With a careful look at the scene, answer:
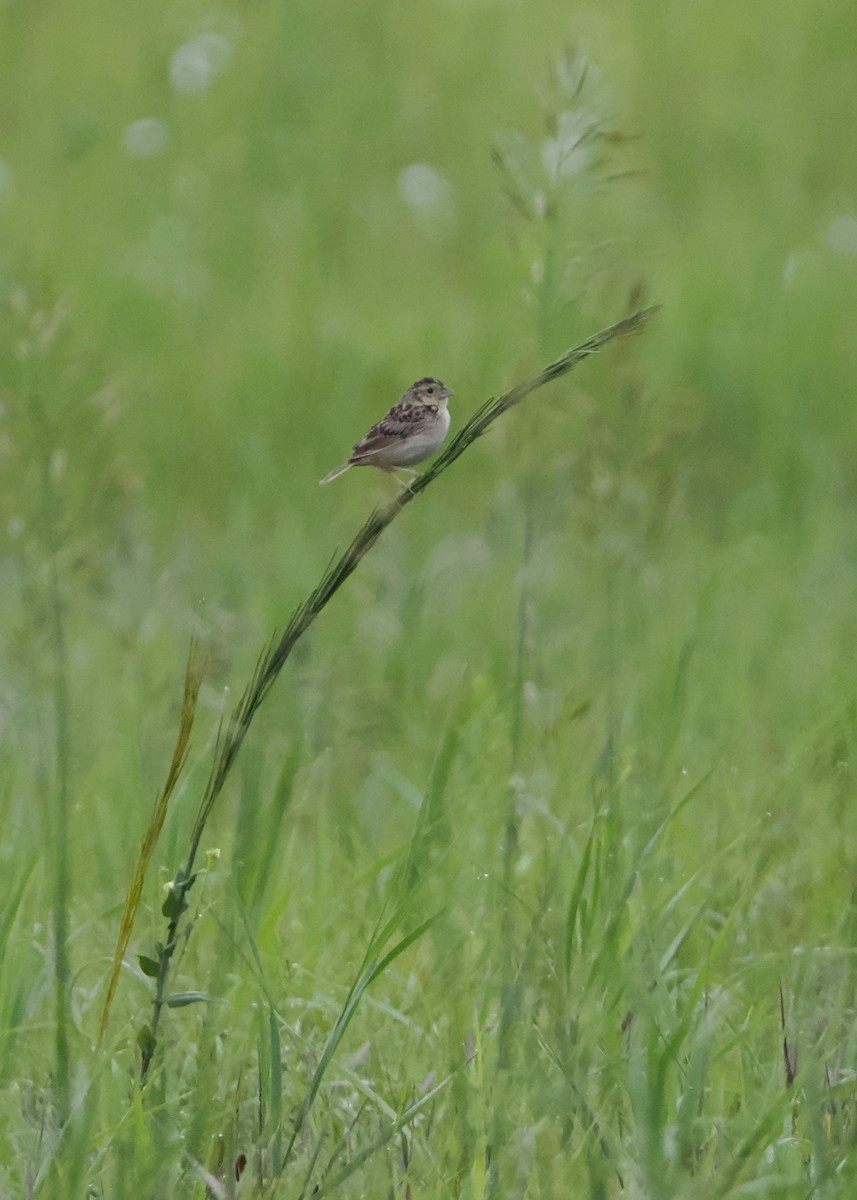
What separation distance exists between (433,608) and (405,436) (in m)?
2.25

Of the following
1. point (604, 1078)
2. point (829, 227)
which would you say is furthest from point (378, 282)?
point (604, 1078)

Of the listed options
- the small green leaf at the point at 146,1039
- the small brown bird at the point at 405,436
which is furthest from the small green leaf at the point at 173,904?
the small brown bird at the point at 405,436

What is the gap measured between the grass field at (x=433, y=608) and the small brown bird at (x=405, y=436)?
19cm

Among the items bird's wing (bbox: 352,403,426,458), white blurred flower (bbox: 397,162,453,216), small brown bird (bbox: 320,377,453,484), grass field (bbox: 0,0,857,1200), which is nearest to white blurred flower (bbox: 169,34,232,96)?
grass field (bbox: 0,0,857,1200)

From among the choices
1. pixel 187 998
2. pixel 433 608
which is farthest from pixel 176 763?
pixel 433 608

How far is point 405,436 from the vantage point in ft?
8.70

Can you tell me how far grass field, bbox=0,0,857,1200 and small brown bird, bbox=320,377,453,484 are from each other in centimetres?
19

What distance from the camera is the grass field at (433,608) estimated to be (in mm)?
1979

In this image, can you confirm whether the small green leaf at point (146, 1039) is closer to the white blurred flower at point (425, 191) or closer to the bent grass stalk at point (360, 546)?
the bent grass stalk at point (360, 546)

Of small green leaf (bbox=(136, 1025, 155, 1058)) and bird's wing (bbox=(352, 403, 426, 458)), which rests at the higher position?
bird's wing (bbox=(352, 403, 426, 458))

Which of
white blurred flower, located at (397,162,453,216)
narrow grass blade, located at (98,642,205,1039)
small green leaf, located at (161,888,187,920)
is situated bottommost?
small green leaf, located at (161,888,187,920)

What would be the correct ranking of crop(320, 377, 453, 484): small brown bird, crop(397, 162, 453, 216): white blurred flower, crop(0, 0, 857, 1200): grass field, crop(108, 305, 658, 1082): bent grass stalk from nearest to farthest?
crop(108, 305, 658, 1082): bent grass stalk < crop(0, 0, 857, 1200): grass field < crop(320, 377, 453, 484): small brown bird < crop(397, 162, 453, 216): white blurred flower

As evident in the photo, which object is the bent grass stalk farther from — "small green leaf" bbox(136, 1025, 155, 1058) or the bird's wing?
the bird's wing

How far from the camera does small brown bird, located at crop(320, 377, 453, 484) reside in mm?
2574
